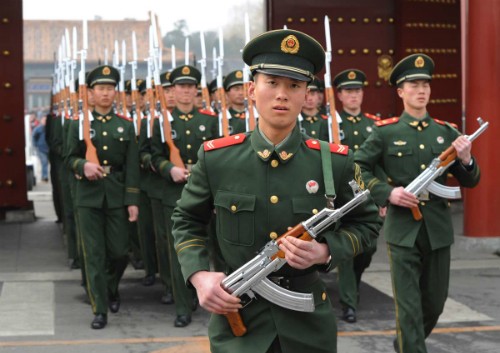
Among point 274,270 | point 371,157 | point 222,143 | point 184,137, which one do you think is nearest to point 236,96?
point 184,137

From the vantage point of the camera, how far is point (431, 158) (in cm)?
648

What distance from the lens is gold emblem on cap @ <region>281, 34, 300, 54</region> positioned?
384cm

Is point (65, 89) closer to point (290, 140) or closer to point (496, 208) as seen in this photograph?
point (496, 208)

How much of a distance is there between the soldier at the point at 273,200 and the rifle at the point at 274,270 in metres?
0.06

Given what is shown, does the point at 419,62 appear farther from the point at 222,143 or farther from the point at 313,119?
the point at 313,119

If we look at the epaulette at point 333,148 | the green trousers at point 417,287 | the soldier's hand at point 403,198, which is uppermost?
the epaulette at point 333,148

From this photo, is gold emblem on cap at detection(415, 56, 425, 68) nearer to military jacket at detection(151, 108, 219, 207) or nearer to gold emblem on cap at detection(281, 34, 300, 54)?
military jacket at detection(151, 108, 219, 207)

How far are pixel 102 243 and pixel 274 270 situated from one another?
4.64 meters

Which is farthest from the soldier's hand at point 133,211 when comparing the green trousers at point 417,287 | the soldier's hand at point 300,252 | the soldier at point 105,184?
the soldier's hand at point 300,252

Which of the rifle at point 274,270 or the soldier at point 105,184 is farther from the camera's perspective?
the soldier at point 105,184

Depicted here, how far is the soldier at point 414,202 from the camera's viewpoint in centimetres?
619

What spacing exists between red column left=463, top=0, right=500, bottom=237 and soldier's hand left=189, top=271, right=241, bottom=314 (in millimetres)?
7926

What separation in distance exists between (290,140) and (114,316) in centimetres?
477

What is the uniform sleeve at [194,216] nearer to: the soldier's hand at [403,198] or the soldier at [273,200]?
the soldier at [273,200]
